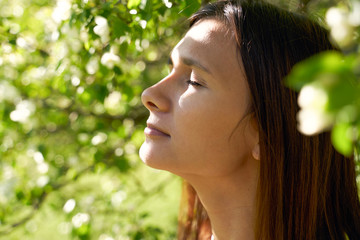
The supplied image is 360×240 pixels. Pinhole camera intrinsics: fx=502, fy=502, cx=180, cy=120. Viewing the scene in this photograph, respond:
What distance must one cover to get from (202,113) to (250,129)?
0.70 feet

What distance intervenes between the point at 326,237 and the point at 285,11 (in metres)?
0.88

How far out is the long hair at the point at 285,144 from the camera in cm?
176

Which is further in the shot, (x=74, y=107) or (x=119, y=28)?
(x=74, y=107)

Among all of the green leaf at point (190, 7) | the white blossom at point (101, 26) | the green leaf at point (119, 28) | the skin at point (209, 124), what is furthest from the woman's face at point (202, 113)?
the white blossom at point (101, 26)

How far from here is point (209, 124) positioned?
1791 millimetres

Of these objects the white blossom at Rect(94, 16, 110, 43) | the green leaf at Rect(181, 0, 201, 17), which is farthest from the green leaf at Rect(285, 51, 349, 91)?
the white blossom at Rect(94, 16, 110, 43)

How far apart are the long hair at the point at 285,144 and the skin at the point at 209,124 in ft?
0.21

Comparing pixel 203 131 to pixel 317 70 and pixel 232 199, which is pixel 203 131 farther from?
Result: pixel 317 70

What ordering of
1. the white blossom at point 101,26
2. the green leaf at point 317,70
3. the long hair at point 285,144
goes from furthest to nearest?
the white blossom at point 101,26, the long hair at point 285,144, the green leaf at point 317,70

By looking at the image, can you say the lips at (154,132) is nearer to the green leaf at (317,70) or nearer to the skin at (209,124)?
the skin at (209,124)

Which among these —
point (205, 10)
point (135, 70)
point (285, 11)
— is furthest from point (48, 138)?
point (285, 11)

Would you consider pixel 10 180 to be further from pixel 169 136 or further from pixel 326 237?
pixel 326 237

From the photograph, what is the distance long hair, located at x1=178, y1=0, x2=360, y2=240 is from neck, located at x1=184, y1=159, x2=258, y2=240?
3.9 inches

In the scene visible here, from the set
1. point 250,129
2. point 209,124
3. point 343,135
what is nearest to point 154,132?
point 209,124
